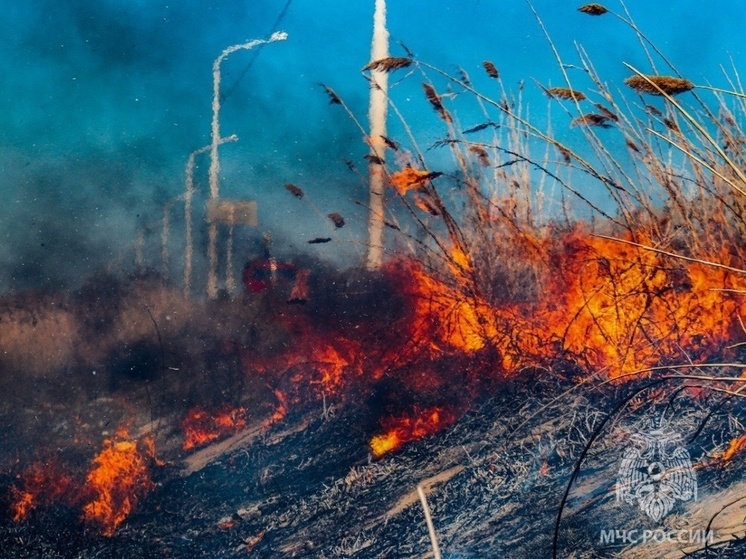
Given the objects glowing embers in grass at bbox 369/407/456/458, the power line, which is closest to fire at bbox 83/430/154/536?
glowing embers in grass at bbox 369/407/456/458

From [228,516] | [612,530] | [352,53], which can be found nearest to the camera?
[612,530]

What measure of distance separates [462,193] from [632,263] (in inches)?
45.9

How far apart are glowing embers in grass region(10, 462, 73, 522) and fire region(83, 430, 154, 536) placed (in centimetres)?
15

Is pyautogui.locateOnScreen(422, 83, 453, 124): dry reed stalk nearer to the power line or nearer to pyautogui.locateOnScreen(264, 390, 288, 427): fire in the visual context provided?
the power line

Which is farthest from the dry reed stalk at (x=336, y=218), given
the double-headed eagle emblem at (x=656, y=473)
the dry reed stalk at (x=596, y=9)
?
the double-headed eagle emblem at (x=656, y=473)

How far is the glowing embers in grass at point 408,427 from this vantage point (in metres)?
3.47

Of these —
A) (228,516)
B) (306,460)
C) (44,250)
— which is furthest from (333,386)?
(44,250)

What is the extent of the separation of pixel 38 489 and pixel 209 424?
0.97m

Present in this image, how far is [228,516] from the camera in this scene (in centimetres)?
330

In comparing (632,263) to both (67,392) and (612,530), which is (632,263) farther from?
(67,392)

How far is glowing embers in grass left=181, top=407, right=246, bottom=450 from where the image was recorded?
355 cm

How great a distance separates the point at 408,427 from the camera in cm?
351

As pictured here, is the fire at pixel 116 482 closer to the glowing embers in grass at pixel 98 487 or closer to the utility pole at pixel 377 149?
the glowing embers in grass at pixel 98 487

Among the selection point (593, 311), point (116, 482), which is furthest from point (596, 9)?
point (116, 482)
